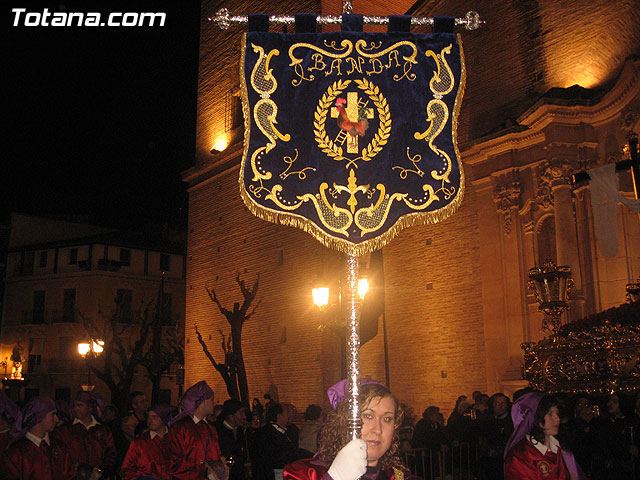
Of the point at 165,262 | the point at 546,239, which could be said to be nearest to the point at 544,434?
the point at 546,239

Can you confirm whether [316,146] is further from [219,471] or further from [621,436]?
[621,436]

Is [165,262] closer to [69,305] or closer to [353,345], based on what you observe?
[69,305]

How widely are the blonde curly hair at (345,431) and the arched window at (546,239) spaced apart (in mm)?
12202

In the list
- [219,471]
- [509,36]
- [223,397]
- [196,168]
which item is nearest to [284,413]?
[219,471]

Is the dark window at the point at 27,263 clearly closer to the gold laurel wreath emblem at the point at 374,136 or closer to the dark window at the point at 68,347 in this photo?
the dark window at the point at 68,347

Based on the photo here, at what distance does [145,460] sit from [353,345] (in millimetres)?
4806

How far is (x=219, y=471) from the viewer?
7613mm

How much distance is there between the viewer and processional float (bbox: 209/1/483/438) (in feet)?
14.3

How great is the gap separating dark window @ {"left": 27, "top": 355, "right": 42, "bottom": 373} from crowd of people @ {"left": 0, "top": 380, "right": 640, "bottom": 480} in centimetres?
3069

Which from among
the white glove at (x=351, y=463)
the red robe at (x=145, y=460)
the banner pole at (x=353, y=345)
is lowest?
the red robe at (x=145, y=460)

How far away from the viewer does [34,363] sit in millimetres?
39562

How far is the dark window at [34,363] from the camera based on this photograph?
39500 millimetres

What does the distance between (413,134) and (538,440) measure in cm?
275

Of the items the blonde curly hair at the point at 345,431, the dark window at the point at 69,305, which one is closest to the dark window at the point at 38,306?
the dark window at the point at 69,305
